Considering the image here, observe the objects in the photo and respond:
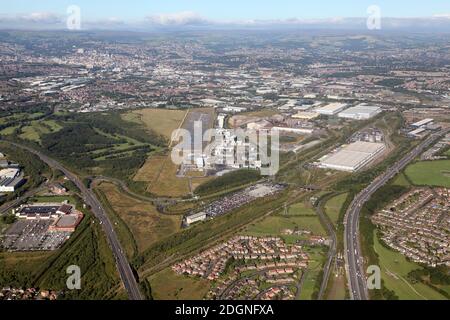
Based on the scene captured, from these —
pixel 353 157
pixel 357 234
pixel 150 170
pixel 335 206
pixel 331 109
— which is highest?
pixel 331 109

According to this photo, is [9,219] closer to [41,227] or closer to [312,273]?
[41,227]

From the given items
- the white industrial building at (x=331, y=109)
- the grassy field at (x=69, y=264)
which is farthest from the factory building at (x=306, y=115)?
the grassy field at (x=69, y=264)

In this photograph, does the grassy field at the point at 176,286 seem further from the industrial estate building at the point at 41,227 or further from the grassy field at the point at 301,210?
the grassy field at the point at 301,210

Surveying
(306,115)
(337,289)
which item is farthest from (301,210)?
(306,115)

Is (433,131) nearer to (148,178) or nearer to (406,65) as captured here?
(148,178)

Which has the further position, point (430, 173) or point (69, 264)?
point (430, 173)

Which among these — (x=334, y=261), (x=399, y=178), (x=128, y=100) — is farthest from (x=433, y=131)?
(x=128, y=100)
